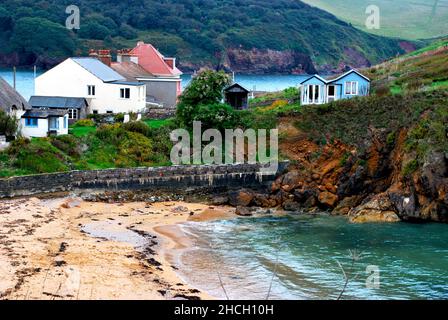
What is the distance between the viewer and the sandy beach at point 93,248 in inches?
1059

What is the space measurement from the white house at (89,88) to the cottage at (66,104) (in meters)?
1.15

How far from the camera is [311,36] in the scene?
18350cm

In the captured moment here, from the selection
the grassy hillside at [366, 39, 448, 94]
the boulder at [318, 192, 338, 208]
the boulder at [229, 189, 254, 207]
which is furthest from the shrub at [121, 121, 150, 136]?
the grassy hillside at [366, 39, 448, 94]

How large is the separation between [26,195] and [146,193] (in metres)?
6.38

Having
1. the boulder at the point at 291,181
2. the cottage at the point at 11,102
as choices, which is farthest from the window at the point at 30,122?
the boulder at the point at 291,181

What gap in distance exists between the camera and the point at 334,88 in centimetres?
5734

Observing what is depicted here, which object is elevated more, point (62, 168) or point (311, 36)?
point (311, 36)

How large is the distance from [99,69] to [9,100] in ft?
38.1

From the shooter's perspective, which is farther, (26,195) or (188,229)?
(26,195)

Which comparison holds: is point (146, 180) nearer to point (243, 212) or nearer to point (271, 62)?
point (243, 212)

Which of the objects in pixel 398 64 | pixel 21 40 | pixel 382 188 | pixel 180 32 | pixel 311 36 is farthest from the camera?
pixel 311 36

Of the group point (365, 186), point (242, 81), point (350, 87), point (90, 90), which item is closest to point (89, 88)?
point (90, 90)
